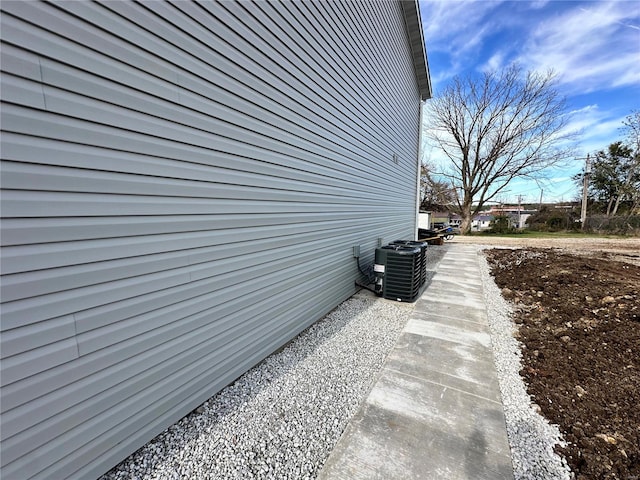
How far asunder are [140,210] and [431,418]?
2.48 metres

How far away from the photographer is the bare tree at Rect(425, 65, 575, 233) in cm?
1753

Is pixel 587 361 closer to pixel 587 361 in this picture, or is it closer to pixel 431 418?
pixel 587 361

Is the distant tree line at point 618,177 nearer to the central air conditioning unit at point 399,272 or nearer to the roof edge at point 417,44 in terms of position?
the roof edge at point 417,44

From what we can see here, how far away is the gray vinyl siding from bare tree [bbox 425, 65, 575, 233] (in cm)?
2074

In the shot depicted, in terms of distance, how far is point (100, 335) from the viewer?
1.45 metres

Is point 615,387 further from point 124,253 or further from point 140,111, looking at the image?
point 140,111

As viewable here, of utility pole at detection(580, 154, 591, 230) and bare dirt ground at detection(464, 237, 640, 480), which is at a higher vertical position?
utility pole at detection(580, 154, 591, 230)

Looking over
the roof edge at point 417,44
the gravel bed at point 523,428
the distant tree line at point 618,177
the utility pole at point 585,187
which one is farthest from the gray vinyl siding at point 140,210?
the distant tree line at point 618,177

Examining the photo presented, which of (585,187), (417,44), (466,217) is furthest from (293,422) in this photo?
(585,187)

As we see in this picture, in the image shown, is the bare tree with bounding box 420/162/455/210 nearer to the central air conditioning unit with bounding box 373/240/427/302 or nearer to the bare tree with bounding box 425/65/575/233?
the bare tree with bounding box 425/65/575/233

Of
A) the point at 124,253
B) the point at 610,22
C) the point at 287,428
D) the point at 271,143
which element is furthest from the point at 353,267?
the point at 610,22

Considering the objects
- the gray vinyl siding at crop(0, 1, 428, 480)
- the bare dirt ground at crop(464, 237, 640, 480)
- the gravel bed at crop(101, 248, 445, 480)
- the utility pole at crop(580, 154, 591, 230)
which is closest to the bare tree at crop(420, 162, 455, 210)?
the utility pole at crop(580, 154, 591, 230)

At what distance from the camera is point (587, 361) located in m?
2.68

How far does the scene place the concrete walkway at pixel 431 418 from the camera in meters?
1.60
